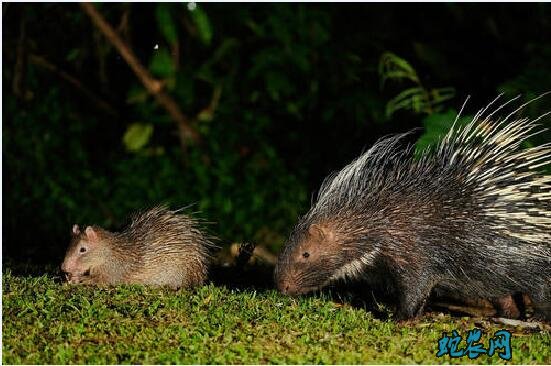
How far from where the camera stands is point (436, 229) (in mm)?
5152

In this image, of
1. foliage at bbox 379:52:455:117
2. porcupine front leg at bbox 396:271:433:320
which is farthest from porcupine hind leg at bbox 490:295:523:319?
foliage at bbox 379:52:455:117

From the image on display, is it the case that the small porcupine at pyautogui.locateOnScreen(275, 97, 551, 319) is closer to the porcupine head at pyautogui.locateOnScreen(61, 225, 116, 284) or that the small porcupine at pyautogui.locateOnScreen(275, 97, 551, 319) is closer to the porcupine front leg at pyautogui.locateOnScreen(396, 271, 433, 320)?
the porcupine front leg at pyautogui.locateOnScreen(396, 271, 433, 320)

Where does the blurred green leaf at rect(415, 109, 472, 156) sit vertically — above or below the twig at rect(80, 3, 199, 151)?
A: below

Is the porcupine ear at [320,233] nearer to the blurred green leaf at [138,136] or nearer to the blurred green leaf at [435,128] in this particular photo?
the blurred green leaf at [435,128]

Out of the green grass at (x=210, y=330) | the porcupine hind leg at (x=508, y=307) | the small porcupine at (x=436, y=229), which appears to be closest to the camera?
the green grass at (x=210, y=330)

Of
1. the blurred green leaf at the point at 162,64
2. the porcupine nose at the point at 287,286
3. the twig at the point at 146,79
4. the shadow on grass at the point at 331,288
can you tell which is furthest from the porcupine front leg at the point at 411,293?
the twig at the point at 146,79

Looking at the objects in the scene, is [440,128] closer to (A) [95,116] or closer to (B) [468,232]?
(B) [468,232]

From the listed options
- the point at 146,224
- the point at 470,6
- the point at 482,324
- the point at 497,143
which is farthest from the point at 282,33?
the point at 482,324

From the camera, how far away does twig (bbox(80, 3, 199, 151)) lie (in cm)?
940

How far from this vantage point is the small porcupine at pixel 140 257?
5883 mm

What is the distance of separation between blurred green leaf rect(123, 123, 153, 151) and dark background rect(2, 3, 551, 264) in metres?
0.02

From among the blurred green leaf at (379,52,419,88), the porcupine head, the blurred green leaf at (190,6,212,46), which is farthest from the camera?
the blurred green leaf at (379,52,419,88)

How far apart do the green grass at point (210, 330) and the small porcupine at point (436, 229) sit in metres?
0.24

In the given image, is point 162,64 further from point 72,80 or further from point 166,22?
point 72,80
